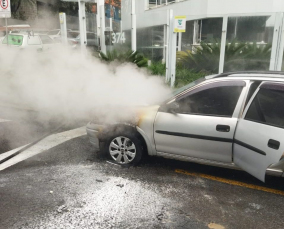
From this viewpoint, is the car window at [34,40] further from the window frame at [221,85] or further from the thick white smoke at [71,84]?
the window frame at [221,85]

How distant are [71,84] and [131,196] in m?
4.74

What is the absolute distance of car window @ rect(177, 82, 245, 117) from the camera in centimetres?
359

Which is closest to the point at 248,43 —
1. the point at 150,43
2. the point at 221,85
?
the point at 150,43

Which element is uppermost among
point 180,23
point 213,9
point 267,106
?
point 213,9

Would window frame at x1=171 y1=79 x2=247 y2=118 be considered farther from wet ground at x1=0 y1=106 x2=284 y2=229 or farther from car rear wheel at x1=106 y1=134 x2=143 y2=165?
wet ground at x1=0 y1=106 x2=284 y2=229

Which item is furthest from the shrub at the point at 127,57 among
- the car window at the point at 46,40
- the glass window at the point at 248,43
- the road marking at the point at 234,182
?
the road marking at the point at 234,182

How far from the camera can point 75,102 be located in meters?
7.14

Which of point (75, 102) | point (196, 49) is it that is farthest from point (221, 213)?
point (196, 49)

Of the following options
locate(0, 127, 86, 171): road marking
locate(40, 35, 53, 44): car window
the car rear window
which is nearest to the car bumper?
locate(0, 127, 86, 171): road marking

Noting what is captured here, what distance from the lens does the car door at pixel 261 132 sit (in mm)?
3090

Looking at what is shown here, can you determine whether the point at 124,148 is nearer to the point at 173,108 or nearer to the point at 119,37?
the point at 173,108

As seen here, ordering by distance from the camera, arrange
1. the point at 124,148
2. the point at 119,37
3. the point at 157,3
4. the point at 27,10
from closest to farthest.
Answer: the point at 124,148
the point at 119,37
the point at 27,10
the point at 157,3

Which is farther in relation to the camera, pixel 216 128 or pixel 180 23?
pixel 180 23

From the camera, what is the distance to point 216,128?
355 centimetres
